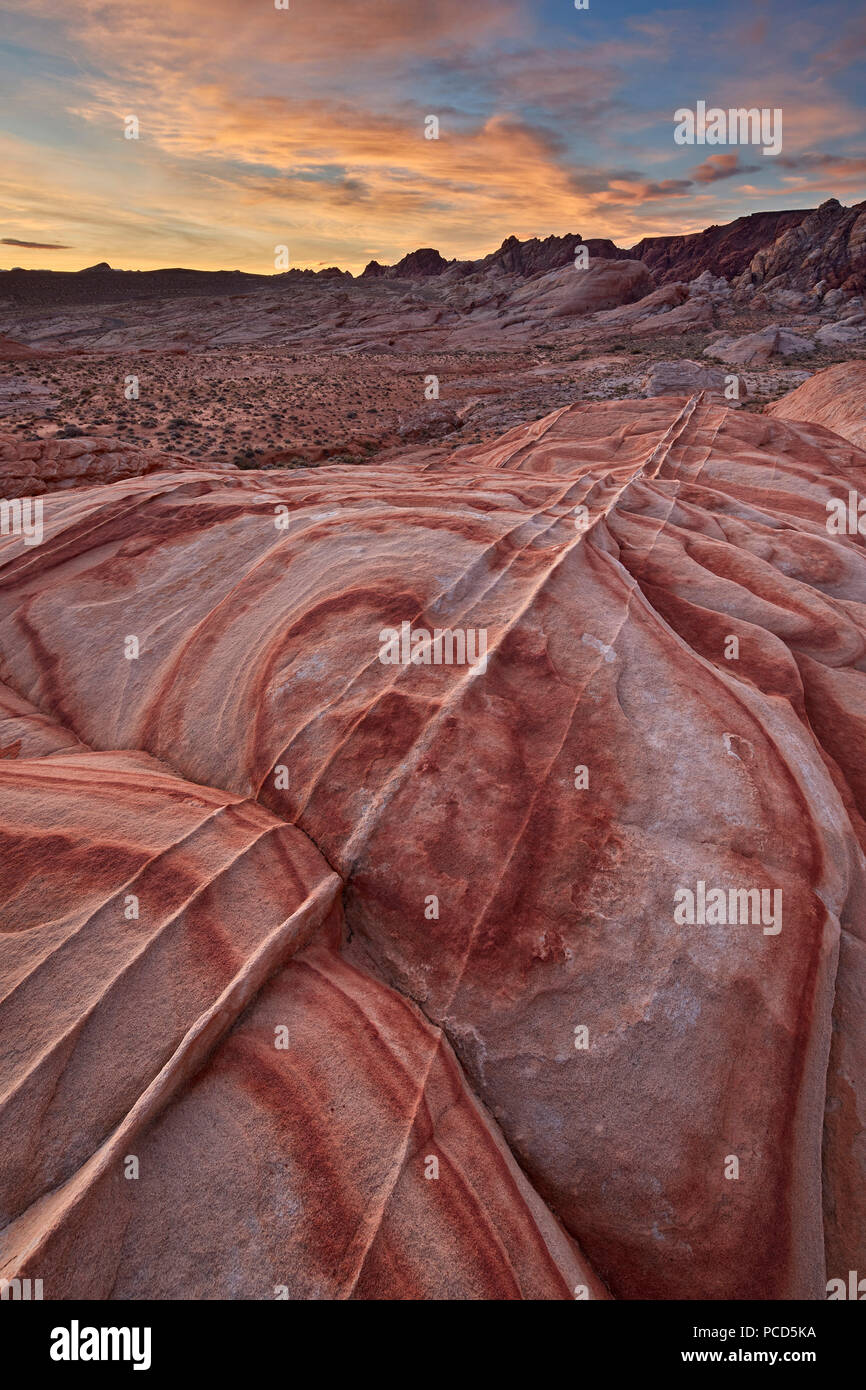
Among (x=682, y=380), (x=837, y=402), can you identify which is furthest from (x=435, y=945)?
(x=682, y=380)

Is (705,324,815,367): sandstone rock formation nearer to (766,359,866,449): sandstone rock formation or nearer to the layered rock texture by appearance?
(766,359,866,449): sandstone rock formation

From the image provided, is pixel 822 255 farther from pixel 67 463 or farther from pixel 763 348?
pixel 67 463

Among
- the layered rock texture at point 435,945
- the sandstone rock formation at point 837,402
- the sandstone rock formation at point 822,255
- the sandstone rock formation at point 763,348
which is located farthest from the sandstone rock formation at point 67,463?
the sandstone rock formation at point 822,255

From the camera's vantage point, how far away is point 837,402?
2434cm

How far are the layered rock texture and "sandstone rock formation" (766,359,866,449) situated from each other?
1800 cm

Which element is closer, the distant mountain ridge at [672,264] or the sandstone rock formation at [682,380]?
the sandstone rock formation at [682,380]

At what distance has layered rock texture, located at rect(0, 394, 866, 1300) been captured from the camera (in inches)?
162

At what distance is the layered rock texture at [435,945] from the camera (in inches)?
162

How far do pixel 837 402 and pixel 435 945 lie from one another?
88.7 feet

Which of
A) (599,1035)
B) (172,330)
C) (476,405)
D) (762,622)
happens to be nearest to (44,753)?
(599,1035)

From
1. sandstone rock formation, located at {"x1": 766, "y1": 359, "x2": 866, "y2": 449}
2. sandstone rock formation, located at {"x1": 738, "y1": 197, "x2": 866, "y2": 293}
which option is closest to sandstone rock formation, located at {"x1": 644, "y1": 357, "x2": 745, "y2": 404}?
sandstone rock formation, located at {"x1": 766, "y1": 359, "x2": 866, "y2": 449}

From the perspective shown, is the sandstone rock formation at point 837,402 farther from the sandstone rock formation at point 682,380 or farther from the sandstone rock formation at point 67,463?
the sandstone rock formation at point 67,463

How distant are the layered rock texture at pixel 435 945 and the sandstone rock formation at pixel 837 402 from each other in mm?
17999

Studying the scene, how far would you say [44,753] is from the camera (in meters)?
7.70
